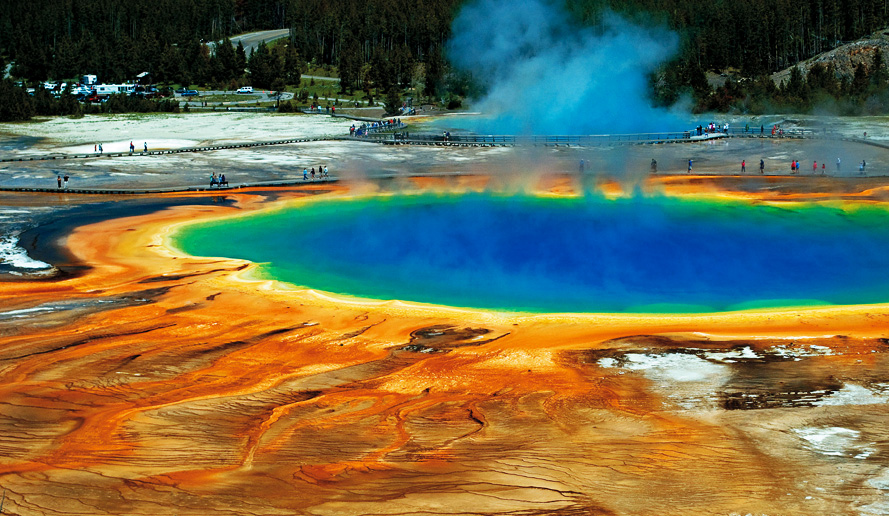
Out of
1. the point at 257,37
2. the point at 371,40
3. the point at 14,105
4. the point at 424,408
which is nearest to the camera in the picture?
the point at 424,408

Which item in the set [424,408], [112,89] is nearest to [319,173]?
[424,408]

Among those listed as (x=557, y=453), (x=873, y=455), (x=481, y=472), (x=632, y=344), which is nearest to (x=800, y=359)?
(x=632, y=344)

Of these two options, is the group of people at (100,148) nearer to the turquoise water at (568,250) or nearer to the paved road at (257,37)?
the turquoise water at (568,250)

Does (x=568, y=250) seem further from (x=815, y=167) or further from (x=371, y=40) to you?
(x=371, y=40)

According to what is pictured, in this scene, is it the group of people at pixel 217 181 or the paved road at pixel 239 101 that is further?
the paved road at pixel 239 101

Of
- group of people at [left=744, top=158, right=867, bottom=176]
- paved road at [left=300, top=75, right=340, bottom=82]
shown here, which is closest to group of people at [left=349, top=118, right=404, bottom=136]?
group of people at [left=744, top=158, right=867, bottom=176]

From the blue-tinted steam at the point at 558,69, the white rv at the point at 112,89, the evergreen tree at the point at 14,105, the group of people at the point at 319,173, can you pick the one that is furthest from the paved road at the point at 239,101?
the group of people at the point at 319,173

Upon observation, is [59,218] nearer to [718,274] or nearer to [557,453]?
[718,274]
